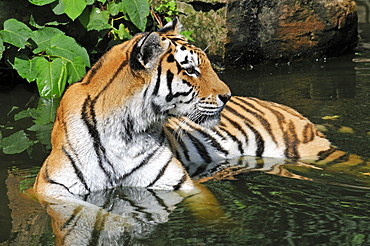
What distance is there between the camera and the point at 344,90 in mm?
6691

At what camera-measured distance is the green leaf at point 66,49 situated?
6.54 m

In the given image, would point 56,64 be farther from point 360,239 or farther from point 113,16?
point 360,239

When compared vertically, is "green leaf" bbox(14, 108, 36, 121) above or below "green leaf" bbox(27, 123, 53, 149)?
above

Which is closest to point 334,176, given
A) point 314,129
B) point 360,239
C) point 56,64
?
point 314,129

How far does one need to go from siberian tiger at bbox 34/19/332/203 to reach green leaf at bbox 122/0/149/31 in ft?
10.1

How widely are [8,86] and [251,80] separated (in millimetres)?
3036

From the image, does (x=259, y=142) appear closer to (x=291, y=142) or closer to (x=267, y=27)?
(x=291, y=142)

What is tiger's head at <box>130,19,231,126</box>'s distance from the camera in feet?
11.6

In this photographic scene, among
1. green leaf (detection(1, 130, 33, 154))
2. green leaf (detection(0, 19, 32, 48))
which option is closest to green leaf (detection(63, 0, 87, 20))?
green leaf (detection(0, 19, 32, 48))

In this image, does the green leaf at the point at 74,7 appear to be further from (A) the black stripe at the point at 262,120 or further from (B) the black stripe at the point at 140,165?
(B) the black stripe at the point at 140,165

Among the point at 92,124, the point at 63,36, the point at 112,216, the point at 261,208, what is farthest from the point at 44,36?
the point at 261,208

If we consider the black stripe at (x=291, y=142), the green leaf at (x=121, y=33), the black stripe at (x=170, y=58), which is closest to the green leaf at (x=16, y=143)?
the black stripe at (x=170, y=58)

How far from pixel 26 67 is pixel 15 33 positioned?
41cm

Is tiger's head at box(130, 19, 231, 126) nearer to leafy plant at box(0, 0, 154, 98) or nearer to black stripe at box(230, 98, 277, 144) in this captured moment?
black stripe at box(230, 98, 277, 144)
